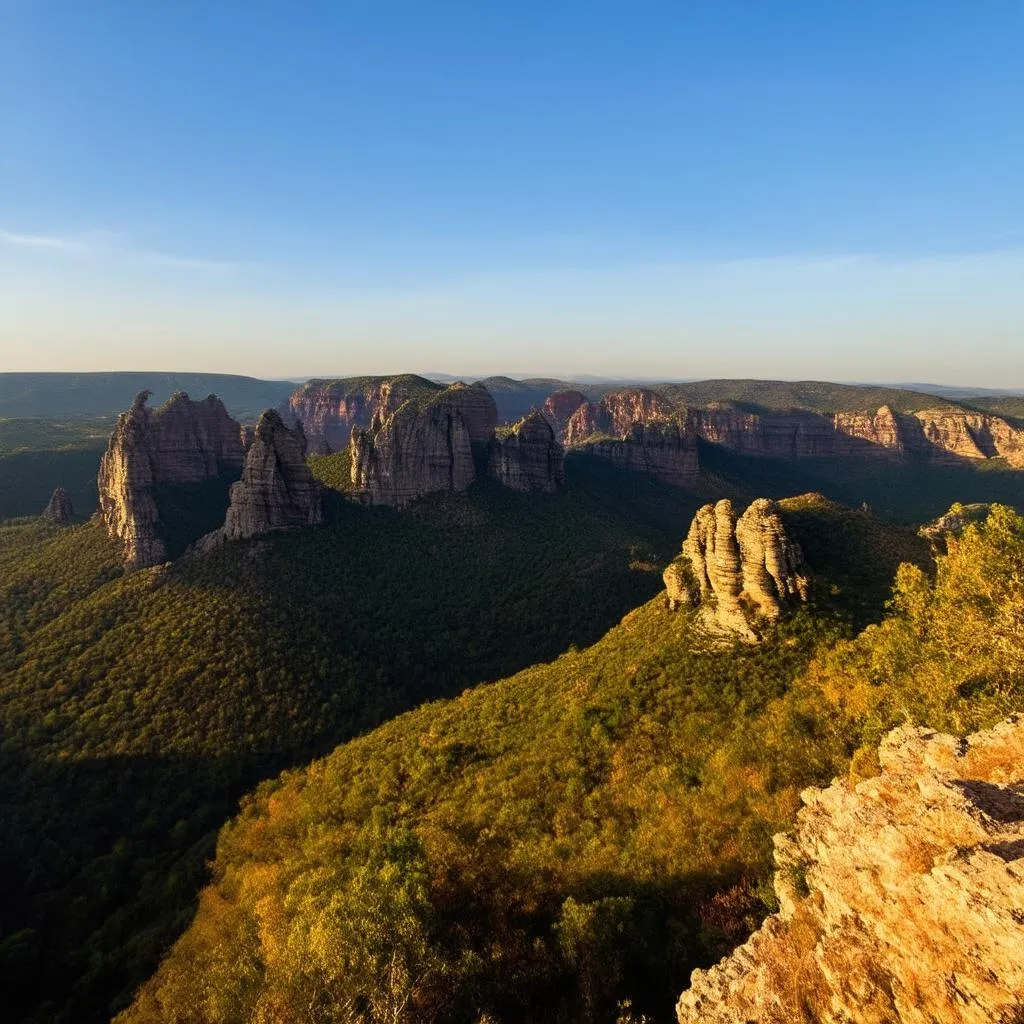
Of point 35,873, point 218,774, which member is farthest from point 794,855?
point 35,873

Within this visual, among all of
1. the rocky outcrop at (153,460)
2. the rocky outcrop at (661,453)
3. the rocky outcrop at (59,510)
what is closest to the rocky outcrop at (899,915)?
the rocky outcrop at (153,460)

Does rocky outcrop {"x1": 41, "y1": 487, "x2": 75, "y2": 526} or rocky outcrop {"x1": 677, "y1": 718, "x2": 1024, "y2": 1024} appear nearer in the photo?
rocky outcrop {"x1": 677, "y1": 718, "x2": 1024, "y2": 1024}

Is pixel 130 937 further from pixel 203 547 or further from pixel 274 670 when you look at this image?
pixel 203 547

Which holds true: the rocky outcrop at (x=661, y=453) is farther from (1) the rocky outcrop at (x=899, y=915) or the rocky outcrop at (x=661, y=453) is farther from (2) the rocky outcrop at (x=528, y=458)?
(1) the rocky outcrop at (x=899, y=915)

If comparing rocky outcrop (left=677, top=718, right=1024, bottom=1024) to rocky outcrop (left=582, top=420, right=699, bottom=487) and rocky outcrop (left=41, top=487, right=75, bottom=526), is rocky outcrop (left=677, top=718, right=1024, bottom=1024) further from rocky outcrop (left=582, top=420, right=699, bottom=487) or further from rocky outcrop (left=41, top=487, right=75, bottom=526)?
rocky outcrop (left=582, top=420, right=699, bottom=487)

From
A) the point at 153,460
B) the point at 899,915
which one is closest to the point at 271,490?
the point at 153,460

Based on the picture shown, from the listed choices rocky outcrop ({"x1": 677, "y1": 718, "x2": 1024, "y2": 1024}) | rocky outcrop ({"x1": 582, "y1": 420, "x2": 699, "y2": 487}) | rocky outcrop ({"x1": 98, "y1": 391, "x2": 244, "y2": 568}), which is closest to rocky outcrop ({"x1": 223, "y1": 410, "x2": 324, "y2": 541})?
rocky outcrop ({"x1": 98, "y1": 391, "x2": 244, "y2": 568})
